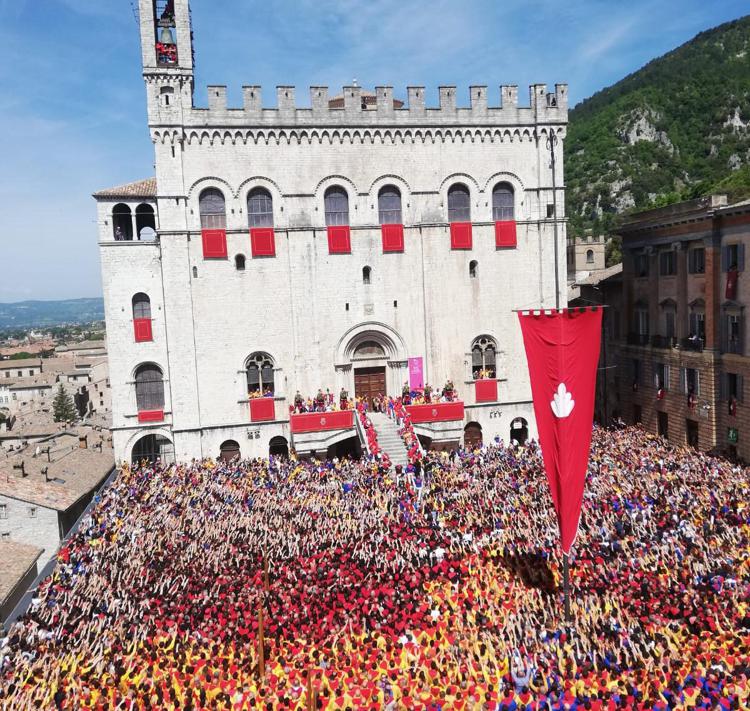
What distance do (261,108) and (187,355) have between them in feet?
42.4

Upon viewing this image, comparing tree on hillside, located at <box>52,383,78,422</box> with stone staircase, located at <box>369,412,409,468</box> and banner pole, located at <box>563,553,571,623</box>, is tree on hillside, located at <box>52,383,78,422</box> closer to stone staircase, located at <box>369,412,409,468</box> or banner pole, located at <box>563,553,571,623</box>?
stone staircase, located at <box>369,412,409,468</box>

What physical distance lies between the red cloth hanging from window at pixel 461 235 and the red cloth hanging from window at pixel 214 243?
1180cm

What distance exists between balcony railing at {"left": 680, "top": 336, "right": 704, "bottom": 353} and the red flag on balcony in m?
19.4

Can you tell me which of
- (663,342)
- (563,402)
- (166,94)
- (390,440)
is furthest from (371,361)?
(563,402)

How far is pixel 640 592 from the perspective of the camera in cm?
1470

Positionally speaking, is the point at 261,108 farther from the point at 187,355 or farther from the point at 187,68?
the point at 187,355

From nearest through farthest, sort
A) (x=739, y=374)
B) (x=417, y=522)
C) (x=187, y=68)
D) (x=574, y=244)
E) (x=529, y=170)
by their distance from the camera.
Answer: (x=417, y=522) → (x=739, y=374) → (x=187, y=68) → (x=529, y=170) → (x=574, y=244)

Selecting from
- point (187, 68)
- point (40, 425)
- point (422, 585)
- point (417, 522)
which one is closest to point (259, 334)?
point (187, 68)

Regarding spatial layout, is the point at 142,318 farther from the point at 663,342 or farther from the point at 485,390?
the point at 663,342

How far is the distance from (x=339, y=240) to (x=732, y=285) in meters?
18.7

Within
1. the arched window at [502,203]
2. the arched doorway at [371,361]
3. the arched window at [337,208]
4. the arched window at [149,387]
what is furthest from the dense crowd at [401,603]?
the arched window at [502,203]

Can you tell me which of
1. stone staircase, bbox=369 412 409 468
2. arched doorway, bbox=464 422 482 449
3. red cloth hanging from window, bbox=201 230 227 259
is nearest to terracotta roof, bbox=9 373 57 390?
red cloth hanging from window, bbox=201 230 227 259

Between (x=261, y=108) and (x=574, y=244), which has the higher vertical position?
(x=261, y=108)

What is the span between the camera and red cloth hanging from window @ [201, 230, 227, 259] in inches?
1244
